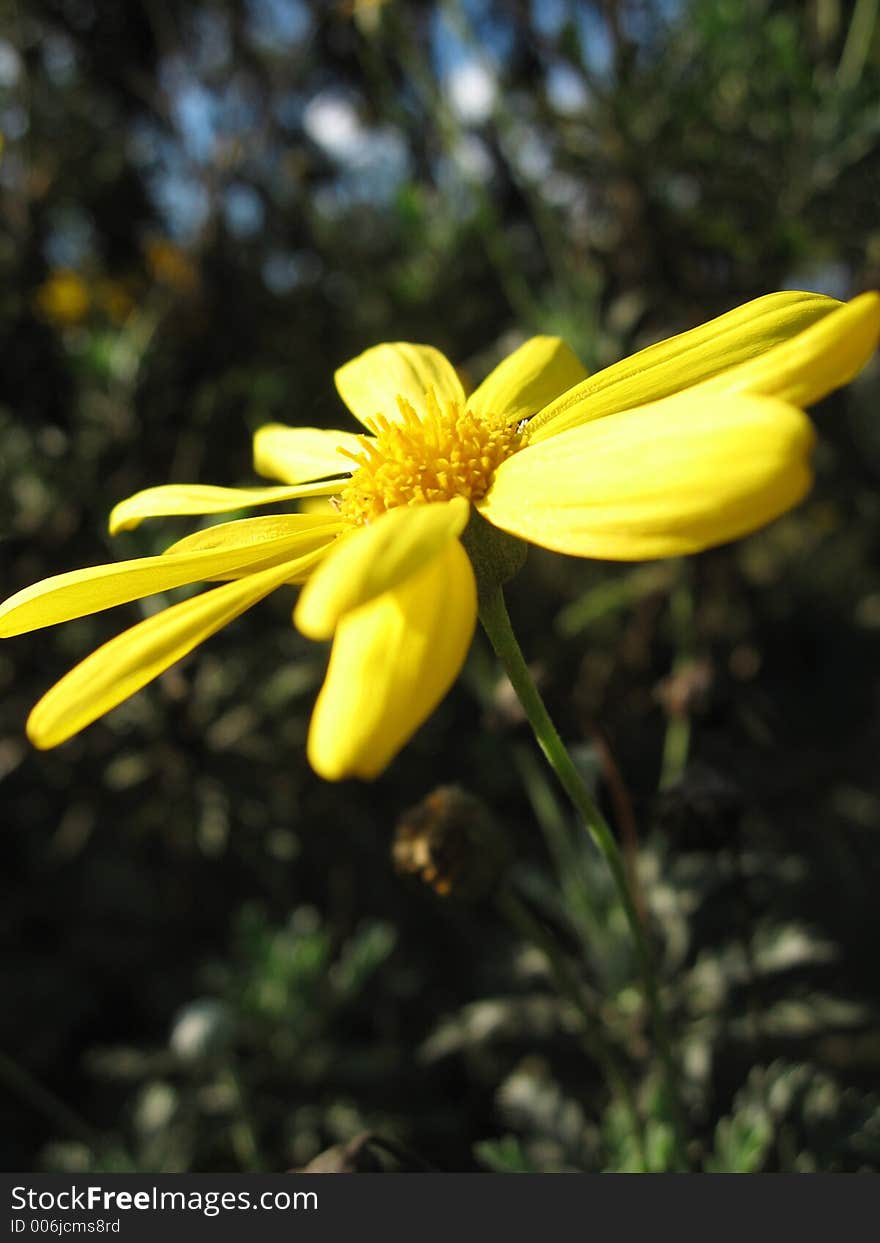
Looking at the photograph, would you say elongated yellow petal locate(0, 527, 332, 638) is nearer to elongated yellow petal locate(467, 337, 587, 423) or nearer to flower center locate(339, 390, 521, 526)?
flower center locate(339, 390, 521, 526)

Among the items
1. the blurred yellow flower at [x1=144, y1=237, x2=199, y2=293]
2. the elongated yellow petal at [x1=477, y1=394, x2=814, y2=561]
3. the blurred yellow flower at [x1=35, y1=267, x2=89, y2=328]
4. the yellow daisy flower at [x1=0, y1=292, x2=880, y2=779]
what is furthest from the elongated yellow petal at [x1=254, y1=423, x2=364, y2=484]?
the blurred yellow flower at [x1=35, y1=267, x2=89, y2=328]

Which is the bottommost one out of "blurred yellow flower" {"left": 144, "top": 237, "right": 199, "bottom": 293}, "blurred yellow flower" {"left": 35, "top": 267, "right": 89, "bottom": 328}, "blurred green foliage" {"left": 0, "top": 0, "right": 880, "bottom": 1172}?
"blurred green foliage" {"left": 0, "top": 0, "right": 880, "bottom": 1172}

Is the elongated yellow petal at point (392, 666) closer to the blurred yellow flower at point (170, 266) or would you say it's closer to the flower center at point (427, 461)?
the flower center at point (427, 461)

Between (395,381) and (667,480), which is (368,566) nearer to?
(667,480)

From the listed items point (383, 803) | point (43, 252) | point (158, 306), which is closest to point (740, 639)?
point (383, 803)

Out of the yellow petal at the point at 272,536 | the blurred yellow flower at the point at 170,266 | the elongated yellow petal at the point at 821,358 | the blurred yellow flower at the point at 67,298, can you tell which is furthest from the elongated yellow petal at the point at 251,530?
the blurred yellow flower at the point at 67,298

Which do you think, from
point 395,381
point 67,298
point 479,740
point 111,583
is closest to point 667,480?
point 111,583

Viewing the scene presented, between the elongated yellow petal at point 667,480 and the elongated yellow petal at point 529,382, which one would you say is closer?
the elongated yellow petal at point 667,480
